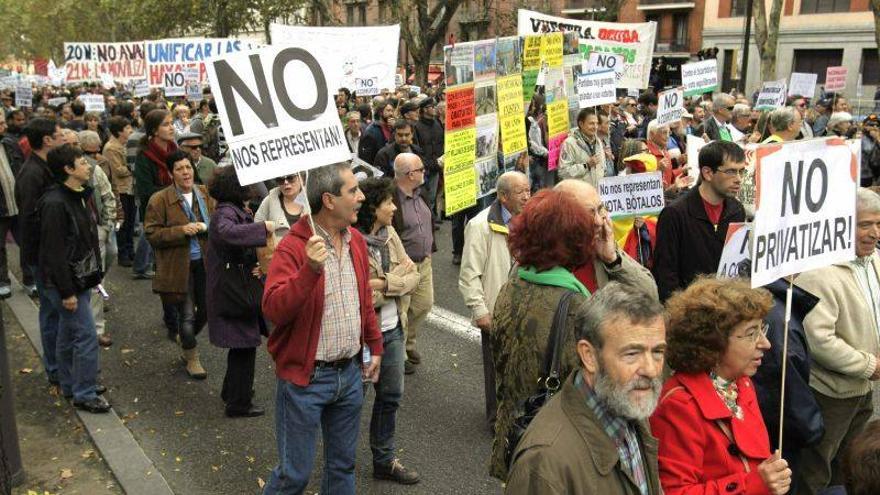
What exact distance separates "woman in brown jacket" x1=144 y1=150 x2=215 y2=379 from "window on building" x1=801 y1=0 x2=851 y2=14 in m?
41.1

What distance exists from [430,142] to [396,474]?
7.17 meters

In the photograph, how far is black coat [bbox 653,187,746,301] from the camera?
4801mm

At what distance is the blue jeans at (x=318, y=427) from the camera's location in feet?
11.3

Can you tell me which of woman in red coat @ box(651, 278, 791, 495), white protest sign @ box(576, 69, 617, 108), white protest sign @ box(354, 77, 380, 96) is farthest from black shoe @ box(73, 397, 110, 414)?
white protest sign @ box(354, 77, 380, 96)

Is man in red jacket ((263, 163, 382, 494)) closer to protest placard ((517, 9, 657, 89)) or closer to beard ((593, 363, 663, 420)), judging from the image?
beard ((593, 363, 663, 420))

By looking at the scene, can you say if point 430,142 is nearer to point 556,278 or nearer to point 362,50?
point 362,50

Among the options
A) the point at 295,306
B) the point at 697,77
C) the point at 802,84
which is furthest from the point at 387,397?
the point at 802,84

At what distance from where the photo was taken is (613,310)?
2.24 metres

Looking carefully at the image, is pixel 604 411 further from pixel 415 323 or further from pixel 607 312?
pixel 415 323

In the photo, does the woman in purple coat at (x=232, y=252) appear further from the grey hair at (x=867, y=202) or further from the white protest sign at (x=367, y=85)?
the white protest sign at (x=367, y=85)

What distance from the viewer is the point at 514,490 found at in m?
2.09

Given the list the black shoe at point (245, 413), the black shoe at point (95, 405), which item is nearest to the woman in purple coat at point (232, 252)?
the black shoe at point (245, 413)

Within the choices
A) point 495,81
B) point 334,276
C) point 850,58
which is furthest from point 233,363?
point 850,58

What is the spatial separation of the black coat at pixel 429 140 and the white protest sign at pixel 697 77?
3.84 metres
